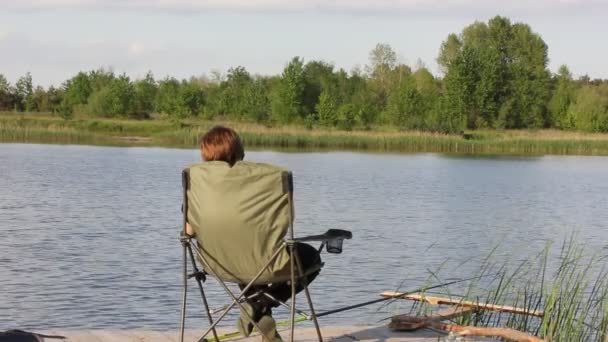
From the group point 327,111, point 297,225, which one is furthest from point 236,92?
point 297,225

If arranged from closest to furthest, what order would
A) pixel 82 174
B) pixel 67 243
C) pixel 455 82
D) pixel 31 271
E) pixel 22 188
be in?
pixel 31 271, pixel 67 243, pixel 22 188, pixel 82 174, pixel 455 82

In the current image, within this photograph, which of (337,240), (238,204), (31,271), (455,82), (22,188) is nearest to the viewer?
(238,204)

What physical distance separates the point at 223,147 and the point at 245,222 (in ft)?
1.18

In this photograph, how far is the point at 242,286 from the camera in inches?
186

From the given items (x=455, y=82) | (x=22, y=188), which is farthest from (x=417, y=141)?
(x=22, y=188)

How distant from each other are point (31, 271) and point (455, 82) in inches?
1941

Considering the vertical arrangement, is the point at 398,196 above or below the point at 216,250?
below

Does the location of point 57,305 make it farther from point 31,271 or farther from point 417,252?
point 417,252

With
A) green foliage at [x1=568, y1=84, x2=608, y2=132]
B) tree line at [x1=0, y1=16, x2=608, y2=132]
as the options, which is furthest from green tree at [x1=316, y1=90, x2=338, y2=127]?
green foliage at [x1=568, y1=84, x2=608, y2=132]

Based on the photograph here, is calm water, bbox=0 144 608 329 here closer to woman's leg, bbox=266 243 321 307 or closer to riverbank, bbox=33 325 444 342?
riverbank, bbox=33 325 444 342

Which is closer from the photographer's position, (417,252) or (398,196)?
(417,252)

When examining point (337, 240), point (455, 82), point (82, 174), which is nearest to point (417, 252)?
point (337, 240)

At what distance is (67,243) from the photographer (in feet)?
39.8

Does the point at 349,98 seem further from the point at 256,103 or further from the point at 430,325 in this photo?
the point at 430,325
